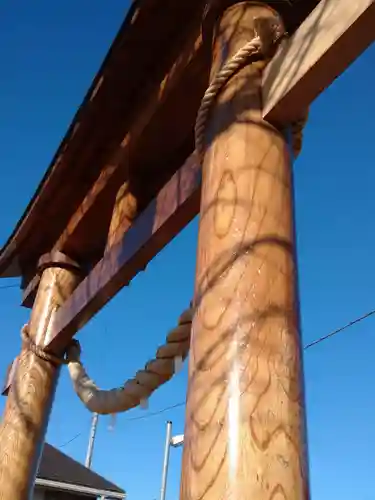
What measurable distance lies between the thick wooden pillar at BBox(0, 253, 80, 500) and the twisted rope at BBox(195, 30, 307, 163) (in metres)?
1.74

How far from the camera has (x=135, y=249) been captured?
7.73 ft

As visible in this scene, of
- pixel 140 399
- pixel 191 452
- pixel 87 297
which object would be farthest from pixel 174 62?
pixel 191 452

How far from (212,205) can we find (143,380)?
1015 millimetres

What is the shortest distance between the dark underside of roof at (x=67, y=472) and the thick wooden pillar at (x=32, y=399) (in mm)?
8270

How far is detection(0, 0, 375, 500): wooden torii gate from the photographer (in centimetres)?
121

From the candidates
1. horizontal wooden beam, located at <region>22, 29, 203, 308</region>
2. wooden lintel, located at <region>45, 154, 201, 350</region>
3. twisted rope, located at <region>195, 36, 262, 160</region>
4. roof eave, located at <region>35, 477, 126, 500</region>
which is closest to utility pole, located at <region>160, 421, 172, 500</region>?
roof eave, located at <region>35, 477, 126, 500</region>

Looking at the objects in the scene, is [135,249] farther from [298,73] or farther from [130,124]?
[298,73]

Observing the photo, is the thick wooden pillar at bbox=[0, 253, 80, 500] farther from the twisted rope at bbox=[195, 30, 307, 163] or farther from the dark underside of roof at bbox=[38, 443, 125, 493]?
the dark underside of roof at bbox=[38, 443, 125, 493]

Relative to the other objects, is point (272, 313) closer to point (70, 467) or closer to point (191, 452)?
point (191, 452)

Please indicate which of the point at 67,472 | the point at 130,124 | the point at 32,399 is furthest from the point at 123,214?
the point at 67,472

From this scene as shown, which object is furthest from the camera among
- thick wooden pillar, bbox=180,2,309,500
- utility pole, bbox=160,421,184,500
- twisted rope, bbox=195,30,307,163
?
utility pole, bbox=160,421,184,500

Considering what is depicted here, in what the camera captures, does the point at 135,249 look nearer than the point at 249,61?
No

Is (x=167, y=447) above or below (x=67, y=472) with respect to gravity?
above

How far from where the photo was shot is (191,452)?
126 centimetres
